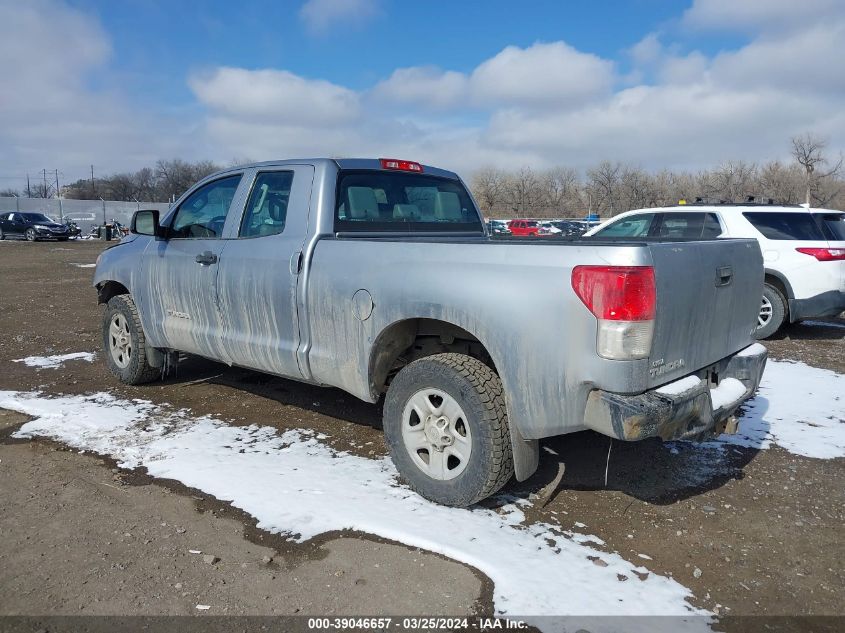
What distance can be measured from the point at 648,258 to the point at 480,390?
1044 mm

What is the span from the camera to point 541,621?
2.58 metres

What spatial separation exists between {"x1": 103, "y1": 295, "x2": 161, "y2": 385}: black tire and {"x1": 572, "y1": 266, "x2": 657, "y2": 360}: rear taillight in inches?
165

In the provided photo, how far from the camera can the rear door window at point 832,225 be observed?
319 inches

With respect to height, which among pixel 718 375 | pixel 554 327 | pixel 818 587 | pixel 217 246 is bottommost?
pixel 818 587

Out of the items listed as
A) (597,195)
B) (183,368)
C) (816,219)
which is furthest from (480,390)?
(597,195)

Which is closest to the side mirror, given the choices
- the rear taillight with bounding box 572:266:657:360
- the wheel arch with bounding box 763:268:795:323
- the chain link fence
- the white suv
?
the rear taillight with bounding box 572:266:657:360

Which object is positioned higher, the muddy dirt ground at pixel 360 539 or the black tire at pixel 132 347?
the black tire at pixel 132 347

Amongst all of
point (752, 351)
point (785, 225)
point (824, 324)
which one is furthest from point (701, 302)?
point (824, 324)

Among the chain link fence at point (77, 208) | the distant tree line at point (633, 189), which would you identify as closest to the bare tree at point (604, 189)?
the distant tree line at point (633, 189)

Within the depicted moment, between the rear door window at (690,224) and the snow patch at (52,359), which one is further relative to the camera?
the rear door window at (690,224)

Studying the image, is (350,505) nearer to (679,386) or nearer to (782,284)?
(679,386)

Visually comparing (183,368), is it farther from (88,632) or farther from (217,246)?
(88,632)

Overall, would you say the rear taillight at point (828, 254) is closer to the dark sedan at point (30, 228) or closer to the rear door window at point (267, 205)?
the rear door window at point (267, 205)

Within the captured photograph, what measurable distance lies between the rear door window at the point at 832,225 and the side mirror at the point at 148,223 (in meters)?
7.77
